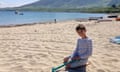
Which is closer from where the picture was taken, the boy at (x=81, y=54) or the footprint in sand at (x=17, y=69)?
the boy at (x=81, y=54)

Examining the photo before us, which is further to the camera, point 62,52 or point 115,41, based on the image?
point 115,41

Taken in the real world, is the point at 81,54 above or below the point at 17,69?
above

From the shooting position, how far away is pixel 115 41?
382 inches

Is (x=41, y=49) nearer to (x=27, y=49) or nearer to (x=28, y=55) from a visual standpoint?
(x=27, y=49)

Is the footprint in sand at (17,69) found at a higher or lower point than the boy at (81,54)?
lower

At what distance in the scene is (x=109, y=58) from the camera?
7.25m

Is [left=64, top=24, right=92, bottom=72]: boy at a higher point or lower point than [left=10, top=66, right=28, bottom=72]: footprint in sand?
higher

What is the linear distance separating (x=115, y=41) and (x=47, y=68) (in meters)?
4.02

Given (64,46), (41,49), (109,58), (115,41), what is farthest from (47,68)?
(115,41)

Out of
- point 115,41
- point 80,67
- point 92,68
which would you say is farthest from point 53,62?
point 115,41

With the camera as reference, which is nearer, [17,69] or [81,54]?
[81,54]

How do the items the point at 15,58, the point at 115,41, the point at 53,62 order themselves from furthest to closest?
1. the point at 115,41
2. the point at 15,58
3. the point at 53,62

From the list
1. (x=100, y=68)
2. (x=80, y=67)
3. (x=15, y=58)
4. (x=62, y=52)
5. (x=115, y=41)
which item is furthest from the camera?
(x=115, y=41)

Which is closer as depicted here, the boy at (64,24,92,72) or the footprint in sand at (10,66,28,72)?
the boy at (64,24,92,72)
